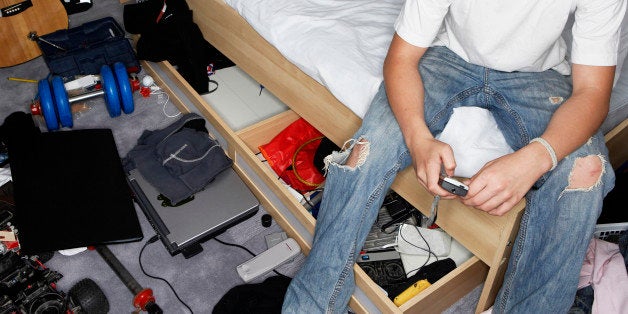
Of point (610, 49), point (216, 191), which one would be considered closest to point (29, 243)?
point (216, 191)

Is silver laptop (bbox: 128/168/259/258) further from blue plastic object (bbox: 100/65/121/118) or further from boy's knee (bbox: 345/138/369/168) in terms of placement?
boy's knee (bbox: 345/138/369/168)

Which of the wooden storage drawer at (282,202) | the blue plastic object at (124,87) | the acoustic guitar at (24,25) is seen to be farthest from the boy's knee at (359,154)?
the acoustic guitar at (24,25)

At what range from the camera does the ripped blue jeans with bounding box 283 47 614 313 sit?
1266mm

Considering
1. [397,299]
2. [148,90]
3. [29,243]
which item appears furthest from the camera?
[148,90]

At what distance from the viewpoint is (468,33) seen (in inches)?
55.9

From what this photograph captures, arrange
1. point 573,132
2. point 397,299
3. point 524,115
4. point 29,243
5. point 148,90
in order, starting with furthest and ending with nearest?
point 148,90 → point 29,243 → point 397,299 → point 524,115 → point 573,132

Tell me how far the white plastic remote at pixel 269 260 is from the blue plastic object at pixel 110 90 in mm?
975

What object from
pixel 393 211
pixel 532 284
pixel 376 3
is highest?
pixel 376 3

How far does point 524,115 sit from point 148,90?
168 cm

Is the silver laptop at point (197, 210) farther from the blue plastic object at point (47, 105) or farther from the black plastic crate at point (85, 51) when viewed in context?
the black plastic crate at point (85, 51)

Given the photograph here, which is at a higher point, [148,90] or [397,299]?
[397,299]

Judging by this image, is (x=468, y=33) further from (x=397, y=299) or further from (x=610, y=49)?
(x=397, y=299)

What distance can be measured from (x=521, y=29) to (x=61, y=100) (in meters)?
1.74

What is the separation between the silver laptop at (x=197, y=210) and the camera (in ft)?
5.79
